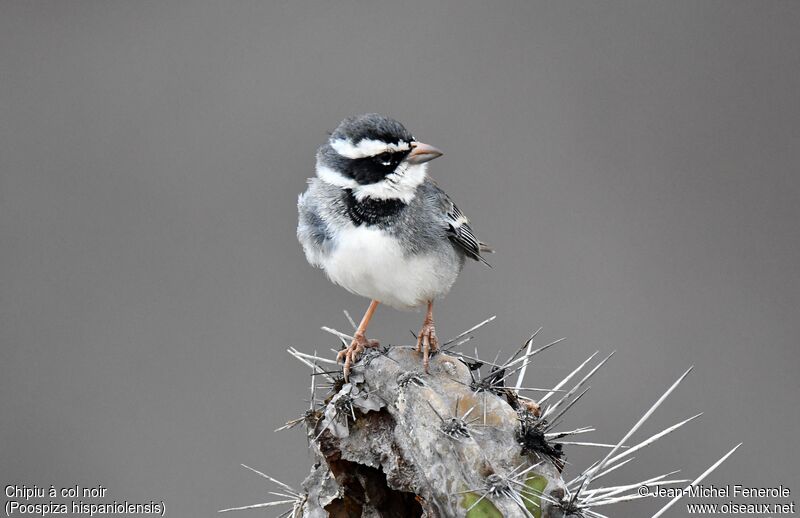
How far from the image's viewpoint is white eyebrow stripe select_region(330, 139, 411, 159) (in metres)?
4.27

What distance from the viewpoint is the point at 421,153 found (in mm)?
4305

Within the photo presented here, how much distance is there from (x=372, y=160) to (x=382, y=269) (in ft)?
1.84

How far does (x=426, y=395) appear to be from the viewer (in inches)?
133

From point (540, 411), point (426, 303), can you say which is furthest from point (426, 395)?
point (426, 303)

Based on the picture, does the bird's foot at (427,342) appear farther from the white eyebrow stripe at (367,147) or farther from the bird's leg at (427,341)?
the white eyebrow stripe at (367,147)

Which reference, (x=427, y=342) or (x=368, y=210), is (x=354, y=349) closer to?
(x=427, y=342)

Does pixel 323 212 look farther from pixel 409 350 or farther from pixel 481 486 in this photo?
pixel 481 486

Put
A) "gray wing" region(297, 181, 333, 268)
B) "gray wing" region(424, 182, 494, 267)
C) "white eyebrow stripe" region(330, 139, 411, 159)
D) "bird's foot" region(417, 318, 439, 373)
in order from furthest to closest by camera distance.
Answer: "gray wing" region(424, 182, 494, 267)
"gray wing" region(297, 181, 333, 268)
"white eyebrow stripe" region(330, 139, 411, 159)
"bird's foot" region(417, 318, 439, 373)

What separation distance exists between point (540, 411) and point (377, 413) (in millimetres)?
685

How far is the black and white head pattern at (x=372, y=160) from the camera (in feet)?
14.0

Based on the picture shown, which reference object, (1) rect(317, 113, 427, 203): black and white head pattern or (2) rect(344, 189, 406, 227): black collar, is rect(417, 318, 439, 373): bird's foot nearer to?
(2) rect(344, 189, 406, 227): black collar

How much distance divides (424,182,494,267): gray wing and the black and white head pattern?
0.31 metres

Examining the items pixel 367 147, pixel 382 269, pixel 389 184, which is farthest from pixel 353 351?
pixel 367 147

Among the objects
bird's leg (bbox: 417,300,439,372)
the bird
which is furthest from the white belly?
bird's leg (bbox: 417,300,439,372)
